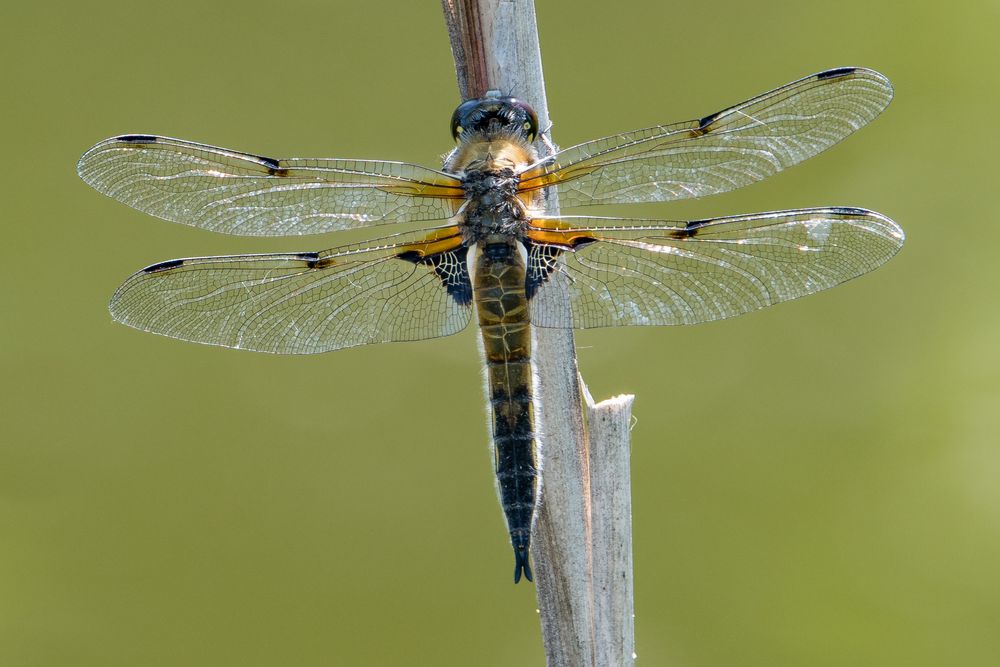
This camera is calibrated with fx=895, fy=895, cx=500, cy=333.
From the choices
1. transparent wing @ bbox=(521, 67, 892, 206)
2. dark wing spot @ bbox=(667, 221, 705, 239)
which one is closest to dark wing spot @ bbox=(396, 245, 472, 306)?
transparent wing @ bbox=(521, 67, 892, 206)

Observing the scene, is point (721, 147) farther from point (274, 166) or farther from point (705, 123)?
point (274, 166)

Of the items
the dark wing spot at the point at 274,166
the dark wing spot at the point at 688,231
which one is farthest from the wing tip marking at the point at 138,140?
the dark wing spot at the point at 688,231

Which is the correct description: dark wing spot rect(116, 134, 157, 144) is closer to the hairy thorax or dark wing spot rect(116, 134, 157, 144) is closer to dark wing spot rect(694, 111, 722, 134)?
the hairy thorax

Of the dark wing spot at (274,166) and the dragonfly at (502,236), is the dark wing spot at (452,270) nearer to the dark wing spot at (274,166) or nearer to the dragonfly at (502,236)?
the dragonfly at (502,236)

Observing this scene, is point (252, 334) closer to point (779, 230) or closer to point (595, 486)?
point (595, 486)

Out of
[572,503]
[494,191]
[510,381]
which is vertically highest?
[494,191]

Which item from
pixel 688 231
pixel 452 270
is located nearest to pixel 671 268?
pixel 688 231

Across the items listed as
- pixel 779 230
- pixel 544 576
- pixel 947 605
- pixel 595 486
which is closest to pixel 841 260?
pixel 779 230

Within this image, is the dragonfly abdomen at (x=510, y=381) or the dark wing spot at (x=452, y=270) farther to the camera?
the dark wing spot at (x=452, y=270)
